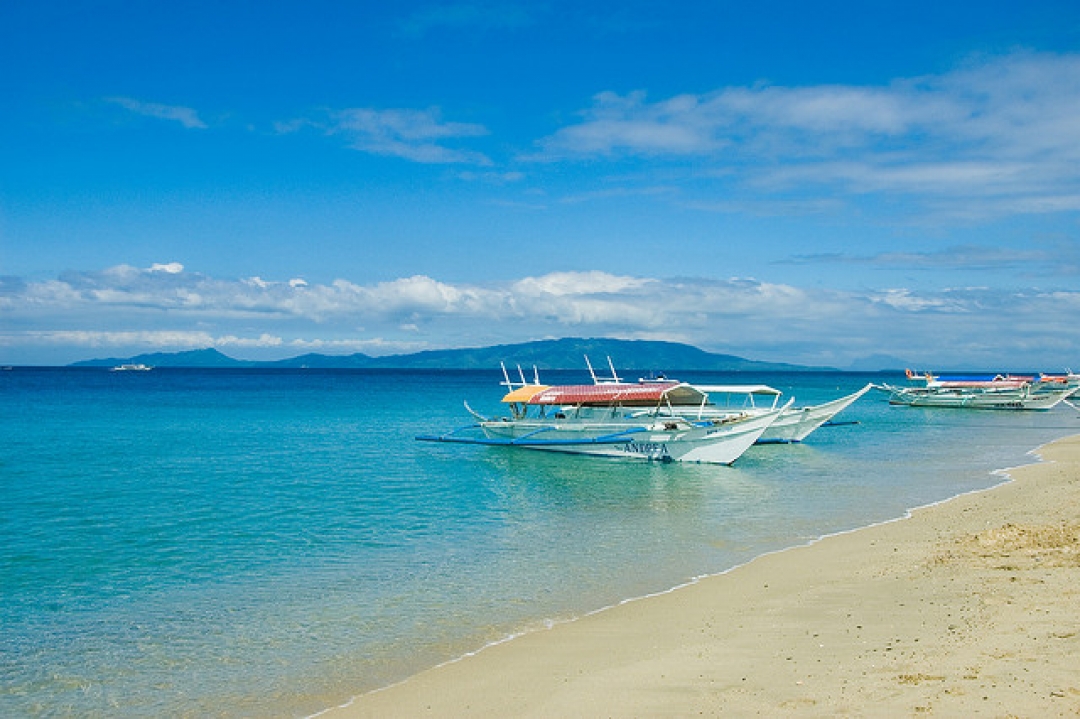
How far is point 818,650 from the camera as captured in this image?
9.64 metres

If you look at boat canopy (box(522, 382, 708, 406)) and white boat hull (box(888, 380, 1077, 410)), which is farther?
white boat hull (box(888, 380, 1077, 410))

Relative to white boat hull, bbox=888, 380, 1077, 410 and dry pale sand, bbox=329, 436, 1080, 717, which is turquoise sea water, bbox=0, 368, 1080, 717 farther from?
white boat hull, bbox=888, 380, 1077, 410

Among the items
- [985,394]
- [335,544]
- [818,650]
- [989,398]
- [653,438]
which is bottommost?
[335,544]

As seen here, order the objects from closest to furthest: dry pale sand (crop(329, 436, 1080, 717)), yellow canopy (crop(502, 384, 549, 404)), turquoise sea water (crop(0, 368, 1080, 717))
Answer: dry pale sand (crop(329, 436, 1080, 717)) → turquoise sea water (crop(0, 368, 1080, 717)) → yellow canopy (crop(502, 384, 549, 404))

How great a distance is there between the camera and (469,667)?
1021 centimetres

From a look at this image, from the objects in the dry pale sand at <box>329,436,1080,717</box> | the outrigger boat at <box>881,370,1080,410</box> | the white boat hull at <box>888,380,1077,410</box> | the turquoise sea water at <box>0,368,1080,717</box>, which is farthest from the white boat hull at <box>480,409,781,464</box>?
the outrigger boat at <box>881,370,1080,410</box>

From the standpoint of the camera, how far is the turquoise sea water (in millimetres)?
10555

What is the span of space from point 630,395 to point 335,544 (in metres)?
19.7

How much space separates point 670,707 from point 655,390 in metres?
27.8

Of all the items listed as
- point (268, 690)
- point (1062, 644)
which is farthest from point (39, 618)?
point (1062, 644)

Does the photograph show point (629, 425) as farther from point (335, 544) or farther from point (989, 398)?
point (989, 398)

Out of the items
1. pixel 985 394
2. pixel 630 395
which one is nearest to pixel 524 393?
pixel 630 395

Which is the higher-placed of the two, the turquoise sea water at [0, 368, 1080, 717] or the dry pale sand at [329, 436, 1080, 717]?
the dry pale sand at [329, 436, 1080, 717]

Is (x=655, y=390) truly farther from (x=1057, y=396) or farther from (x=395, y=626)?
(x=1057, y=396)
